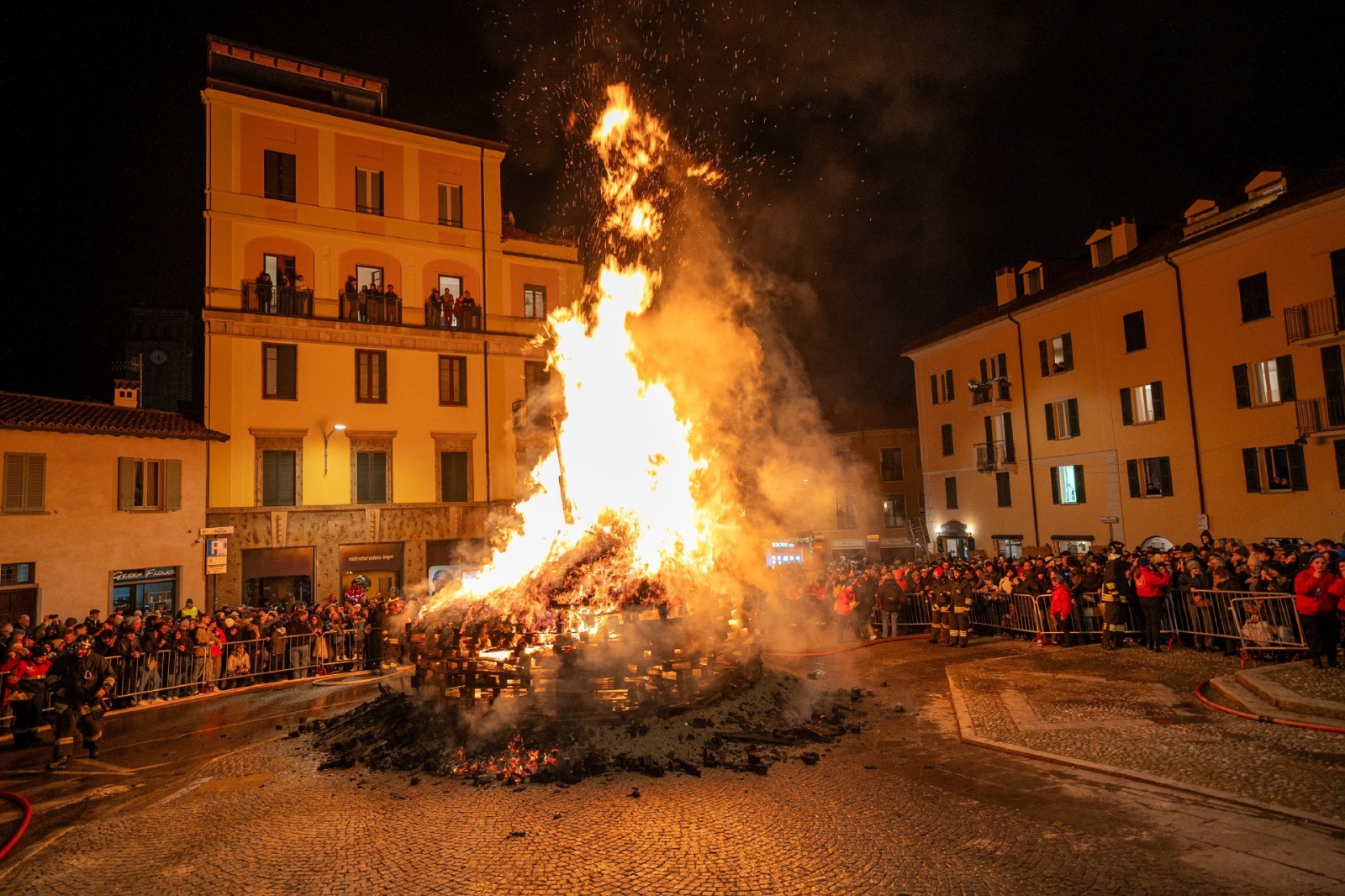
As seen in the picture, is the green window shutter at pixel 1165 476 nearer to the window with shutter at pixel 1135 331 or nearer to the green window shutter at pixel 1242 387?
the green window shutter at pixel 1242 387

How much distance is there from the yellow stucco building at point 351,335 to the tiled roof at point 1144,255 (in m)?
21.6

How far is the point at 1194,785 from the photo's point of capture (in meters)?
7.04

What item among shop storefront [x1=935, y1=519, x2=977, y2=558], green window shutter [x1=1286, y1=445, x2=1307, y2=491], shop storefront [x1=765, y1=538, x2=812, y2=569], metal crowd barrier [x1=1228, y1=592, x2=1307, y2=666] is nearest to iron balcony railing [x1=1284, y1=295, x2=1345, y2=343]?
green window shutter [x1=1286, y1=445, x2=1307, y2=491]

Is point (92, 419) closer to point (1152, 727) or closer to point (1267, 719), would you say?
point (1152, 727)

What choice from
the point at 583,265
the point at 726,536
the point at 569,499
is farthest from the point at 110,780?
the point at 583,265

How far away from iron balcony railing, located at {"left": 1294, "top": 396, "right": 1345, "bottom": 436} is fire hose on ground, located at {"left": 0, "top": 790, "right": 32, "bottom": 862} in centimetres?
2909

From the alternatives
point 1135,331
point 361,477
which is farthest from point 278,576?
point 1135,331

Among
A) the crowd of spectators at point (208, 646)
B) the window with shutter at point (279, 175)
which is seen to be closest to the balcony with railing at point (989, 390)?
the crowd of spectators at point (208, 646)

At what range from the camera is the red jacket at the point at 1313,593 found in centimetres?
1048

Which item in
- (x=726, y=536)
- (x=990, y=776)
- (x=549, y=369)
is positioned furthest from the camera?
(x=549, y=369)

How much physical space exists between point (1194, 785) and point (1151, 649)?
26.1 ft

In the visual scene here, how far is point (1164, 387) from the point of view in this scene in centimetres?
2631

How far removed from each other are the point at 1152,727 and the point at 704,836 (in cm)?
617

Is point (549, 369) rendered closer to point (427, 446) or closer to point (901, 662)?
point (427, 446)
